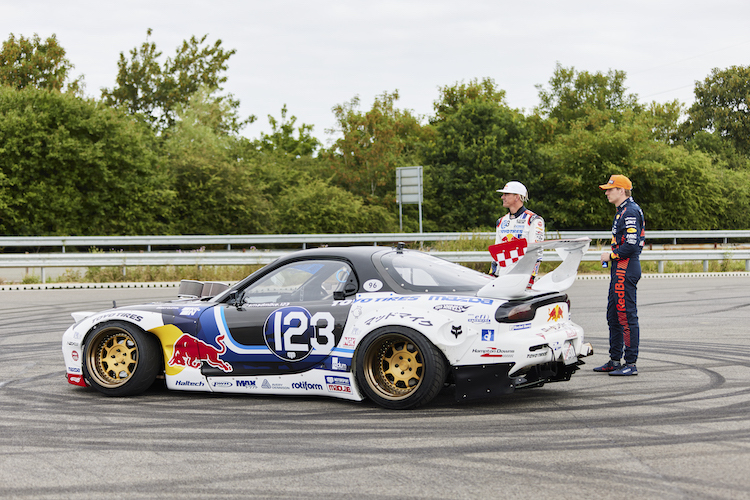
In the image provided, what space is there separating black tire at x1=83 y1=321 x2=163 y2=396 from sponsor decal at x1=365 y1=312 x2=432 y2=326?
74.8 inches

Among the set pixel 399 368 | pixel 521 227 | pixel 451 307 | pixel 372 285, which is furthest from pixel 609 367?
pixel 372 285

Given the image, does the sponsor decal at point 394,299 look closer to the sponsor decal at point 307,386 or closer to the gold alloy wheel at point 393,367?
the gold alloy wheel at point 393,367

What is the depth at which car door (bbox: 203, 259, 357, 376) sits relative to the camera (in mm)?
6191

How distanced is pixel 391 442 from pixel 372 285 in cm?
151

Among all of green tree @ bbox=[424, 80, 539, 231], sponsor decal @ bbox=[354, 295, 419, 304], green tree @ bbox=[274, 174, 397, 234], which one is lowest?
sponsor decal @ bbox=[354, 295, 419, 304]

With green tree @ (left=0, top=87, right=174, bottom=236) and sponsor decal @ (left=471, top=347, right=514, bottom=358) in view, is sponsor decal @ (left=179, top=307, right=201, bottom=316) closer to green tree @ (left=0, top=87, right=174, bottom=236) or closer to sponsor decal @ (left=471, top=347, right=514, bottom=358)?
sponsor decal @ (left=471, top=347, right=514, bottom=358)

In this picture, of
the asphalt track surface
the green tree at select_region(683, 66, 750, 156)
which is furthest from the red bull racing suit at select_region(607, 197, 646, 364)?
the green tree at select_region(683, 66, 750, 156)

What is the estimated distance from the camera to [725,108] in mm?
65812

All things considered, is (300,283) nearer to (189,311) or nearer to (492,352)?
(189,311)

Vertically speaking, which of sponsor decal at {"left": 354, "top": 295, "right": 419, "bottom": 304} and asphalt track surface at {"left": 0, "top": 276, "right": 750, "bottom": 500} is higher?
sponsor decal at {"left": 354, "top": 295, "right": 419, "bottom": 304}

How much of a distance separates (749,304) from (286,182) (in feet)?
107

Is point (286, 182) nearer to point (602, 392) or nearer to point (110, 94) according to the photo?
point (110, 94)

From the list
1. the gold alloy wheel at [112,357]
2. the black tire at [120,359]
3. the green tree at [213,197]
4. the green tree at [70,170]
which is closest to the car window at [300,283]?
the black tire at [120,359]

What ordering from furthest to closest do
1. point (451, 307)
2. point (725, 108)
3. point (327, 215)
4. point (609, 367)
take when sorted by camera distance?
point (725, 108) < point (327, 215) < point (609, 367) < point (451, 307)
